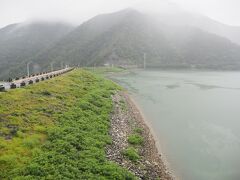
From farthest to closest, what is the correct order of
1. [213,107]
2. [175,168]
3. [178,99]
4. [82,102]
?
[178,99]
[213,107]
[82,102]
[175,168]

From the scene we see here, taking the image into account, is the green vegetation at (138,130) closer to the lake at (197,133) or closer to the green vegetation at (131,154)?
the lake at (197,133)

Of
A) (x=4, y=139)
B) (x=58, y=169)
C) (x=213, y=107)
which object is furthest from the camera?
(x=213, y=107)

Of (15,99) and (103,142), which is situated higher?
(15,99)

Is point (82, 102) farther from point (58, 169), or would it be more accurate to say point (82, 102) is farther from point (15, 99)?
point (58, 169)

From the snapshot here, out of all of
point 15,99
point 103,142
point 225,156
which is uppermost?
point 15,99

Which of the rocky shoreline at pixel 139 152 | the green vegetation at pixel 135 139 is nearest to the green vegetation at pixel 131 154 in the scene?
the rocky shoreline at pixel 139 152

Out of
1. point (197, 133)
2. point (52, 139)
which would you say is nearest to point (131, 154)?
A: point (52, 139)

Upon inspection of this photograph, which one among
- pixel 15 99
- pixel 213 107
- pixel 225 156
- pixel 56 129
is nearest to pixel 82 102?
pixel 15 99
